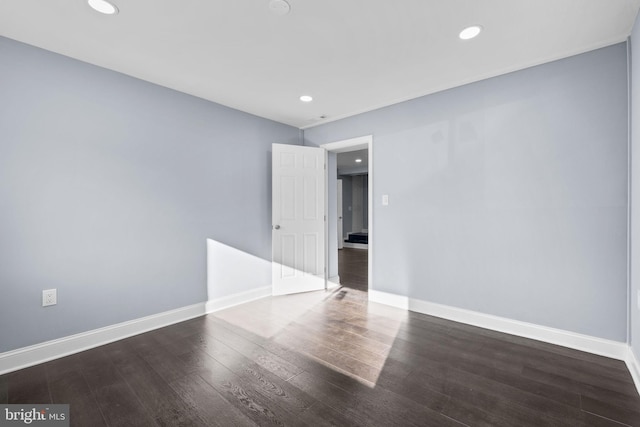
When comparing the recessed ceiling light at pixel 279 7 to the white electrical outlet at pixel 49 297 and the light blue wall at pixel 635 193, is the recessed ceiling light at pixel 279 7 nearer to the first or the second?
the light blue wall at pixel 635 193

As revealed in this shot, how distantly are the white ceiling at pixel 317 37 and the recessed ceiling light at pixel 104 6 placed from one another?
0.16 ft

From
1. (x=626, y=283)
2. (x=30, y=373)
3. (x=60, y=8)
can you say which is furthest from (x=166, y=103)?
(x=626, y=283)

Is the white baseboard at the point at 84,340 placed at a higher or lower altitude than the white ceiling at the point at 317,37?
lower

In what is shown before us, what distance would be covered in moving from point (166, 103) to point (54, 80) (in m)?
0.90

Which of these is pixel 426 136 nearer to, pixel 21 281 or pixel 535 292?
pixel 535 292

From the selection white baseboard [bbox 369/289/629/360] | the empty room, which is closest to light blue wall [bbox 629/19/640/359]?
the empty room

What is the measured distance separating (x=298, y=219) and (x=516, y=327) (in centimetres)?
281

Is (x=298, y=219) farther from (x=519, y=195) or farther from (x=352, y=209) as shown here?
(x=352, y=209)

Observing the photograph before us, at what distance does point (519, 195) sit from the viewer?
108 inches

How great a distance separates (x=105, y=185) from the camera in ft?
8.87

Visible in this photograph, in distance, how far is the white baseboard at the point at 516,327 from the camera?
7.76ft

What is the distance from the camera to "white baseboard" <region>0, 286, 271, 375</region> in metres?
2.24

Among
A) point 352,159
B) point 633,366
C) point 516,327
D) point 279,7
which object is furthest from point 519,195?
point 352,159

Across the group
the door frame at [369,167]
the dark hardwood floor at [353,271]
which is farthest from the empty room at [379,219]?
the dark hardwood floor at [353,271]
